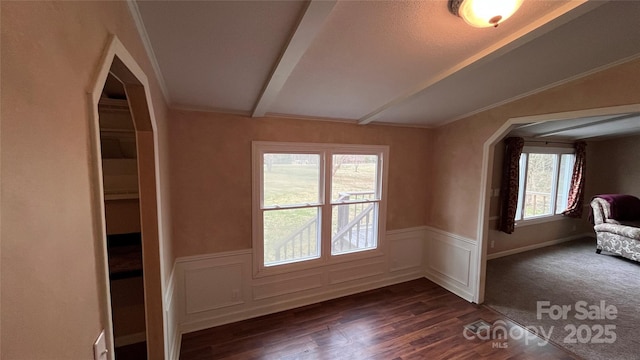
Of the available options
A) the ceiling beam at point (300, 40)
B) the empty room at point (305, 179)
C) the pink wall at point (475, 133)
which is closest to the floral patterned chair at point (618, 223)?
the empty room at point (305, 179)

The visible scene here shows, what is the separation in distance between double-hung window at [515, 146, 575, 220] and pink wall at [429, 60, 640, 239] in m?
2.15

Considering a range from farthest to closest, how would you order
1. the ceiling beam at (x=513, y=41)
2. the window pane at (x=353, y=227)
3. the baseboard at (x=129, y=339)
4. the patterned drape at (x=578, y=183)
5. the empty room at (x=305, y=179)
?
the patterned drape at (x=578, y=183)
the window pane at (x=353, y=227)
the baseboard at (x=129, y=339)
the ceiling beam at (x=513, y=41)
the empty room at (x=305, y=179)

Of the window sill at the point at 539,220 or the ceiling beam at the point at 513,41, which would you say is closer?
the ceiling beam at the point at 513,41

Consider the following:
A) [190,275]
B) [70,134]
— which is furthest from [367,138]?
[70,134]

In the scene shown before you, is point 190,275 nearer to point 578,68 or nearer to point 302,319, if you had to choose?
point 302,319

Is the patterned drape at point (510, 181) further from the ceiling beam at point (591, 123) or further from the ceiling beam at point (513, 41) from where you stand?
the ceiling beam at point (513, 41)

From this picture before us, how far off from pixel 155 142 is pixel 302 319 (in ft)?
7.68

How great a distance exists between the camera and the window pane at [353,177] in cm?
323

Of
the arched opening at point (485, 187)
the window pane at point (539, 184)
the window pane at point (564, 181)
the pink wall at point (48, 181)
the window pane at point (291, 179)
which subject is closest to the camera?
the pink wall at point (48, 181)

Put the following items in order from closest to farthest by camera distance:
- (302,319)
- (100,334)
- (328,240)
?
(100,334) → (302,319) → (328,240)

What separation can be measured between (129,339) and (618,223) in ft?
24.0

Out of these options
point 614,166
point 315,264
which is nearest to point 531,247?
point 614,166

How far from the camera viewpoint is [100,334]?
2.66ft

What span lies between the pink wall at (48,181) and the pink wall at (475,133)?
3.33 metres
